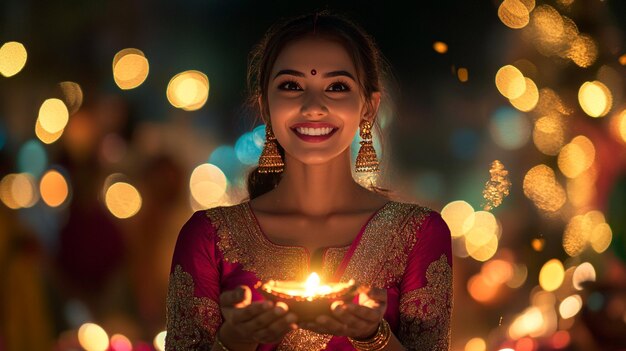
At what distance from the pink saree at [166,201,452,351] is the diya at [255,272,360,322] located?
47cm

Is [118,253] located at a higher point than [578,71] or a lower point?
lower

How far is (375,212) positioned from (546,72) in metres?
3.09

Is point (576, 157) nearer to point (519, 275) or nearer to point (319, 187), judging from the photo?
point (519, 275)

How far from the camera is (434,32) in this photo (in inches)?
232

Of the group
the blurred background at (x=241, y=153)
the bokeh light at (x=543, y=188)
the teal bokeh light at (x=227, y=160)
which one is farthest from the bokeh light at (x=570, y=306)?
the teal bokeh light at (x=227, y=160)

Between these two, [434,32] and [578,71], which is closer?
[434,32]

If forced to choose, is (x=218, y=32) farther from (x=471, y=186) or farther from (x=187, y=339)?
(x=187, y=339)

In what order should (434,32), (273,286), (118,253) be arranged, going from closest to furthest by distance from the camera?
(273,286)
(434,32)
(118,253)

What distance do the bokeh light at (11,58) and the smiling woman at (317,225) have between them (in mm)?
3354

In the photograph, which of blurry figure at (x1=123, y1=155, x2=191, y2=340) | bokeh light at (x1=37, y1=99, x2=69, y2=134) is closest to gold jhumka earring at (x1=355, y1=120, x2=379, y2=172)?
blurry figure at (x1=123, y1=155, x2=191, y2=340)

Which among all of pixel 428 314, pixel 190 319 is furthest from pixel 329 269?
pixel 190 319

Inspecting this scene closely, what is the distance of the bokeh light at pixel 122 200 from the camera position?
6871 millimetres

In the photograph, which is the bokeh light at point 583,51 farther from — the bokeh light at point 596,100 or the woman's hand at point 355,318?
the woman's hand at point 355,318

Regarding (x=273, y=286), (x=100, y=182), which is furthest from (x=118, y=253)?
(x=273, y=286)
